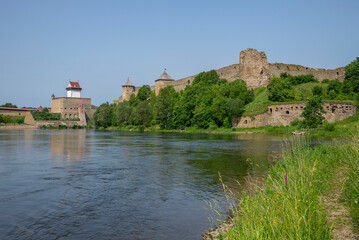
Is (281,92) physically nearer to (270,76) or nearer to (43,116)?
(270,76)

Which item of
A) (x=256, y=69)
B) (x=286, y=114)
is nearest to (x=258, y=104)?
(x=286, y=114)

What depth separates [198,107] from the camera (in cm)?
4253

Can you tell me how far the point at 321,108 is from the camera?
2755 centimetres

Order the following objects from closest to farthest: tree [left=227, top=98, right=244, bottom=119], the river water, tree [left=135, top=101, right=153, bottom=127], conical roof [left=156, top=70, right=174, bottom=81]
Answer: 1. the river water
2. tree [left=227, top=98, right=244, bottom=119]
3. tree [left=135, top=101, right=153, bottom=127]
4. conical roof [left=156, top=70, right=174, bottom=81]

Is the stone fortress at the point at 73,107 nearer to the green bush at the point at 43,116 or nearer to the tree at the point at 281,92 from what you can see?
the green bush at the point at 43,116

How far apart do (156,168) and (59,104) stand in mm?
90165

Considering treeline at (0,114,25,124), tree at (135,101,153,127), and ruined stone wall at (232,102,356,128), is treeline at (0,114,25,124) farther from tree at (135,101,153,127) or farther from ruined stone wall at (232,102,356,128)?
ruined stone wall at (232,102,356,128)

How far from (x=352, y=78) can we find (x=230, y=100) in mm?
13486

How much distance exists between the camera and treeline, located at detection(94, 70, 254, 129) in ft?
125

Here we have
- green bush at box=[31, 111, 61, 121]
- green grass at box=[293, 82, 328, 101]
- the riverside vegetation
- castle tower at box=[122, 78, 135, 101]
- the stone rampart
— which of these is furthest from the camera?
green bush at box=[31, 111, 61, 121]

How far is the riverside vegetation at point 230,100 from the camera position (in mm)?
31500

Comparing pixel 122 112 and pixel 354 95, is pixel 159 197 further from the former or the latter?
pixel 122 112

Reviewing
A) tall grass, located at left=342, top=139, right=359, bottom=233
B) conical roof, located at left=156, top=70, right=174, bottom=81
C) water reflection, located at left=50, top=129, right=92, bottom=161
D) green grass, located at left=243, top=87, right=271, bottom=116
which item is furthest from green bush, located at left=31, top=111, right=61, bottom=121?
tall grass, located at left=342, top=139, right=359, bottom=233

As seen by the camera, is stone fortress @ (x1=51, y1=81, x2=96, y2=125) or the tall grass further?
stone fortress @ (x1=51, y1=81, x2=96, y2=125)
